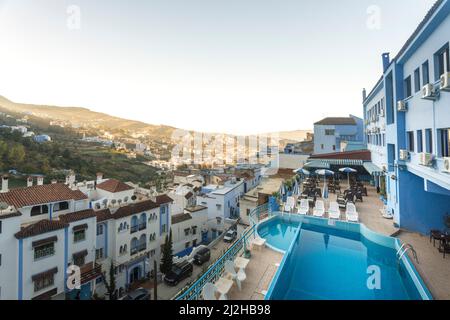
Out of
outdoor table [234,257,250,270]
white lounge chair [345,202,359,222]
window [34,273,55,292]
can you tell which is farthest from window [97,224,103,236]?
white lounge chair [345,202,359,222]

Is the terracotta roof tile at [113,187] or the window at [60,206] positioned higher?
the terracotta roof tile at [113,187]

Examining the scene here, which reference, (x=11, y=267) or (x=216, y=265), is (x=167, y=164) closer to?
(x=11, y=267)

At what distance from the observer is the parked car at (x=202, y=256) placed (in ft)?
67.7

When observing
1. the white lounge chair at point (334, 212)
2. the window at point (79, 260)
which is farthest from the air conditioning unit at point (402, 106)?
the window at point (79, 260)

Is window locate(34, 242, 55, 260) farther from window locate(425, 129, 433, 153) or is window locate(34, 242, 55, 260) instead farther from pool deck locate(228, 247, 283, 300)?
window locate(425, 129, 433, 153)

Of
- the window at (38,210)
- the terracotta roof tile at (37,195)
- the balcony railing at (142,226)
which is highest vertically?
the terracotta roof tile at (37,195)

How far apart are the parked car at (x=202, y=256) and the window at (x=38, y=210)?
40.3 feet

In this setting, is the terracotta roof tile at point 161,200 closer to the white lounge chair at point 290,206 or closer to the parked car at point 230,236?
the parked car at point 230,236

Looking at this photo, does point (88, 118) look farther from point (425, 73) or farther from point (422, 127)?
point (422, 127)

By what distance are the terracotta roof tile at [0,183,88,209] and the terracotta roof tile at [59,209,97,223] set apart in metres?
1.12

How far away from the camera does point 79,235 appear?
1480 cm

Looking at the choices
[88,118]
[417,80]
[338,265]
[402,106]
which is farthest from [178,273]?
[88,118]

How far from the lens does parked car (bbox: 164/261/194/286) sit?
18.1 m

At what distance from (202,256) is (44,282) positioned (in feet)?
37.9
